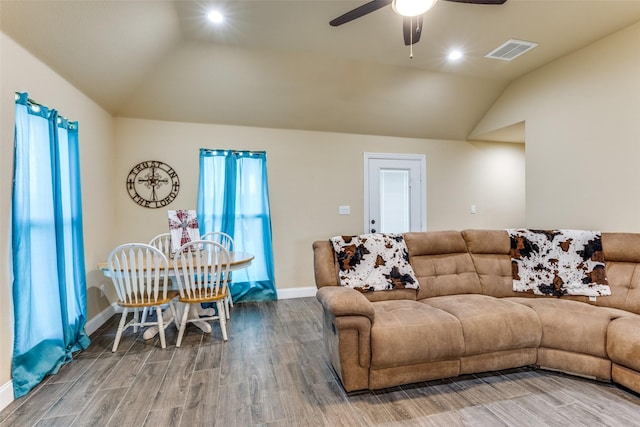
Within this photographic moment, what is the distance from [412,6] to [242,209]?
2.98m

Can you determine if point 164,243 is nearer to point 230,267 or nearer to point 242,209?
point 242,209

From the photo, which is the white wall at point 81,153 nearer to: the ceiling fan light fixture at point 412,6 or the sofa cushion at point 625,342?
the ceiling fan light fixture at point 412,6

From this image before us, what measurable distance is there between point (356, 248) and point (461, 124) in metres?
3.13

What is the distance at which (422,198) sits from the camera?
4723mm

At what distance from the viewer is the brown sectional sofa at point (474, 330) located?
6.27 feet

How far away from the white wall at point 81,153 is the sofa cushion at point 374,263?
7.30ft

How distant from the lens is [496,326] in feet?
6.80

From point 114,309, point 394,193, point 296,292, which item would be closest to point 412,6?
point 394,193

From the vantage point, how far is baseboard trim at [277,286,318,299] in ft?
13.7

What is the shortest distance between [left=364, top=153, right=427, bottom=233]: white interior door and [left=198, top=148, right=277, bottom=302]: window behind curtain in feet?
5.00

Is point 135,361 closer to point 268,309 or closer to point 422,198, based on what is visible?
point 268,309

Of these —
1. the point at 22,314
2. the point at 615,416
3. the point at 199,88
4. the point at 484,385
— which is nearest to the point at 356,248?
the point at 484,385

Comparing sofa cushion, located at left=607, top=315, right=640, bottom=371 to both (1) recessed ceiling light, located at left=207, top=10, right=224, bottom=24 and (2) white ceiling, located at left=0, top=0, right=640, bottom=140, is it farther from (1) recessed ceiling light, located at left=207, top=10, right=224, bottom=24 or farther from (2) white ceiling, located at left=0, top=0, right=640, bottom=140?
(1) recessed ceiling light, located at left=207, top=10, right=224, bottom=24

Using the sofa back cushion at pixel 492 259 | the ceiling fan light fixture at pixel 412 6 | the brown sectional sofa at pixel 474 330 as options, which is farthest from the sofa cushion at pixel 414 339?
the ceiling fan light fixture at pixel 412 6
